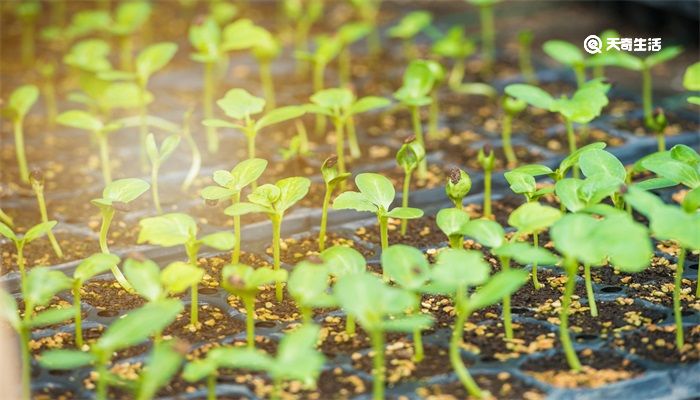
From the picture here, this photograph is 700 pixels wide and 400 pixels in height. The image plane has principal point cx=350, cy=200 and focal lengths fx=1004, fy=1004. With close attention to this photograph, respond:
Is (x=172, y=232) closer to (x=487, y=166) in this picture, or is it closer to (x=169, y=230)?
(x=169, y=230)

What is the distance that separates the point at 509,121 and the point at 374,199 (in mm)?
672

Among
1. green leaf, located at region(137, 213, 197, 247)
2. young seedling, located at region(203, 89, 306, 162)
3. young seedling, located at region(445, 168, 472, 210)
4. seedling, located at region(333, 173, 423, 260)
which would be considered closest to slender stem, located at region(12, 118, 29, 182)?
young seedling, located at region(203, 89, 306, 162)

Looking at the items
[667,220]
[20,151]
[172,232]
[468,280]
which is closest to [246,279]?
[172,232]

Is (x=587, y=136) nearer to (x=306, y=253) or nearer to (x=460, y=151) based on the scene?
(x=460, y=151)

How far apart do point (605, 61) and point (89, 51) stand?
1.11 metres

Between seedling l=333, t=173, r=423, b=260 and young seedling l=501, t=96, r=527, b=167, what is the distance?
1.79 feet

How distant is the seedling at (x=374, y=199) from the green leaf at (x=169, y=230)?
0.22 m

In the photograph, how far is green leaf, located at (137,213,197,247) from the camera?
137 cm

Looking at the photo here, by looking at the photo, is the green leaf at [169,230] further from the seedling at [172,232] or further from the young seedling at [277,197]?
the young seedling at [277,197]

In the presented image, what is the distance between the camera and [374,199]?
4.89 ft

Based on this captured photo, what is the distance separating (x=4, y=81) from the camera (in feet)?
8.91

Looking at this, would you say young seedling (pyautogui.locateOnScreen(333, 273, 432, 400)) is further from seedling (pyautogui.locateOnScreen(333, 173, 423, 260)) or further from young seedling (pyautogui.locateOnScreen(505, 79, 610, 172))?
young seedling (pyautogui.locateOnScreen(505, 79, 610, 172))

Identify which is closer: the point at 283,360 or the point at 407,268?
the point at 283,360

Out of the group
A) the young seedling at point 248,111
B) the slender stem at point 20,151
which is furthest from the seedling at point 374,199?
the slender stem at point 20,151
